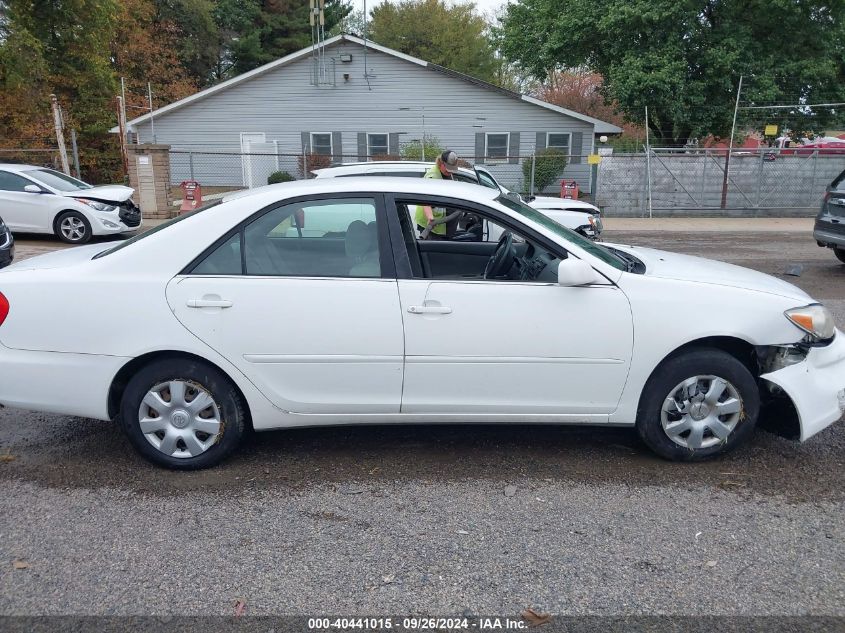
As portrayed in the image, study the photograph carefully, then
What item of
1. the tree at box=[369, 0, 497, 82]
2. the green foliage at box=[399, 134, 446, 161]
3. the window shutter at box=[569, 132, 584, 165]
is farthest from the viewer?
the tree at box=[369, 0, 497, 82]

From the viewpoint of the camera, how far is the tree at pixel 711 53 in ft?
75.8

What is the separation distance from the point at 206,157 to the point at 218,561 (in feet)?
89.1

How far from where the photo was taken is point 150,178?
18.8 m

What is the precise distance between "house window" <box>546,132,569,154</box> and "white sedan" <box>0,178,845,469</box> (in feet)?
79.3

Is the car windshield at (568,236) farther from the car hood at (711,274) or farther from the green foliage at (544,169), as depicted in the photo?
the green foliage at (544,169)

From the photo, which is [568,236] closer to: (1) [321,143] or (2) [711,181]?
(2) [711,181]

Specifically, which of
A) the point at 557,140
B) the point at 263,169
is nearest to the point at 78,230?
the point at 263,169

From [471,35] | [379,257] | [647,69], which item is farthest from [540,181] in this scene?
[471,35]

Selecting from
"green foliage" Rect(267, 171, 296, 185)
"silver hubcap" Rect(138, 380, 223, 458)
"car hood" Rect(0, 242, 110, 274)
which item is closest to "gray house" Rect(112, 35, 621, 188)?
"green foliage" Rect(267, 171, 296, 185)

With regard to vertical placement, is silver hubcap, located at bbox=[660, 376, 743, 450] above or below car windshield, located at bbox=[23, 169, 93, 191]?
below

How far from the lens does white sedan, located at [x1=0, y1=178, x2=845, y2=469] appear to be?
4.03 meters

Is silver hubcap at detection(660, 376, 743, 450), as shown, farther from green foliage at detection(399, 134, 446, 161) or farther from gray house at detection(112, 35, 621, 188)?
gray house at detection(112, 35, 621, 188)

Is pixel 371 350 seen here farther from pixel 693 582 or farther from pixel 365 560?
pixel 693 582

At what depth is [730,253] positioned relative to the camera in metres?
13.5
